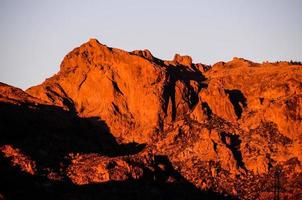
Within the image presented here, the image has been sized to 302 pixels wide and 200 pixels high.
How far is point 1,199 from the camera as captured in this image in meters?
168

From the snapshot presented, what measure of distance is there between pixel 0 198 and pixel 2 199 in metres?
2.28

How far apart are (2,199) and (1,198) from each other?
0.66 metres

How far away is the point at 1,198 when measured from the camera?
168750 millimetres

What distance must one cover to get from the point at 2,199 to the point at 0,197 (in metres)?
1.09

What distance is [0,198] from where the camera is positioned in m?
167

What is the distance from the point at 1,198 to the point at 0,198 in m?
1.63

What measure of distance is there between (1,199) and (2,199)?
163cm

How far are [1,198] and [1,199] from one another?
101cm

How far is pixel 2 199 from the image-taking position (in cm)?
16938

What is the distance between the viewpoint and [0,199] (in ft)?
545

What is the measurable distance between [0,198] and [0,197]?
4.14ft
